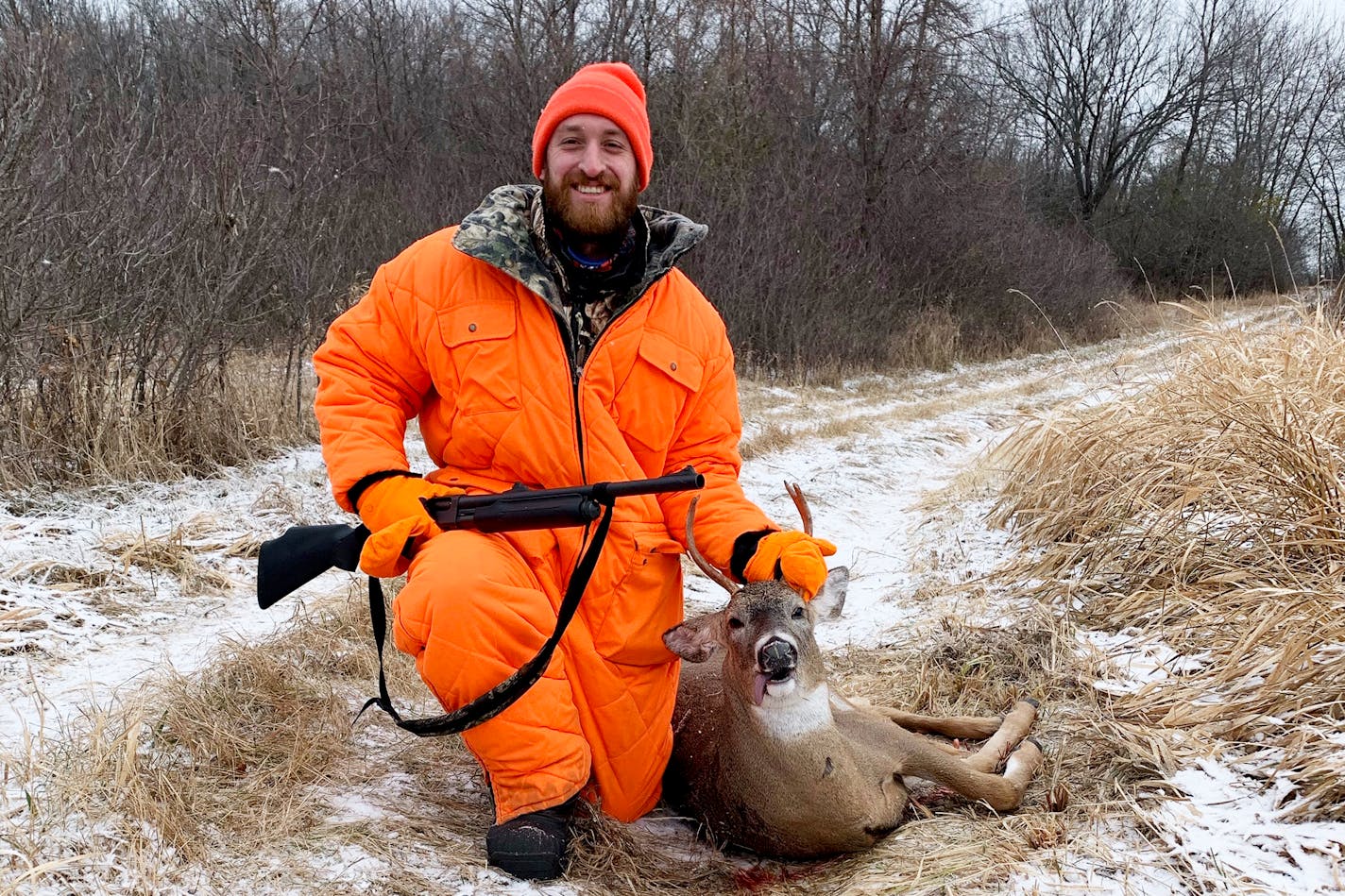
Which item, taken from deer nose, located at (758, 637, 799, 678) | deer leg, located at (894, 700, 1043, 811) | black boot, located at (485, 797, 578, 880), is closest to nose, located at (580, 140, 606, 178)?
deer nose, located at (758, 637, 799, 678)

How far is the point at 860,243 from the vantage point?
16625mm

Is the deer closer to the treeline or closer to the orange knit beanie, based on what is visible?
the orange knit beanie

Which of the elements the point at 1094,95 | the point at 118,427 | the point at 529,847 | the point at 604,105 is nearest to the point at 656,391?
the point at 604,105

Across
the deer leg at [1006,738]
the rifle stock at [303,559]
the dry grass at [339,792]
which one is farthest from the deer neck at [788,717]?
the rifle stock at [303,559]

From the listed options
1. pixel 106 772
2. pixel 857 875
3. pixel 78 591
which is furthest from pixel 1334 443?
pixel 78 591

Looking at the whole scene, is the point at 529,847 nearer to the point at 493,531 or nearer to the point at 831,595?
the point at 493,531

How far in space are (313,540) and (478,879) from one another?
3.47 feet

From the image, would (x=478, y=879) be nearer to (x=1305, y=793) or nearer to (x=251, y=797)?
(x=251, y=797)

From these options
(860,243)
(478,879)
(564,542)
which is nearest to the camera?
(478,879)

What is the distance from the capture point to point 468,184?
1348cm

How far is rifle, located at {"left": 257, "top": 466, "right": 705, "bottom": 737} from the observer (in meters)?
2.78

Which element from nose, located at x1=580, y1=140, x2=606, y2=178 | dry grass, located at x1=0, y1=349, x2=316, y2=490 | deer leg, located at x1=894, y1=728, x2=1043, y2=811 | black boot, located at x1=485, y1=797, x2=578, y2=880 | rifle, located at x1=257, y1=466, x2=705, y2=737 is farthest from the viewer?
dry grass, located at x1=0, y1=349, x2=316, y2=490

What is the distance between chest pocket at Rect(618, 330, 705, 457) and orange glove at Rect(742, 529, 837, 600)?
483mm

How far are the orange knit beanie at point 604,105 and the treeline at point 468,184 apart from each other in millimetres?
3372
